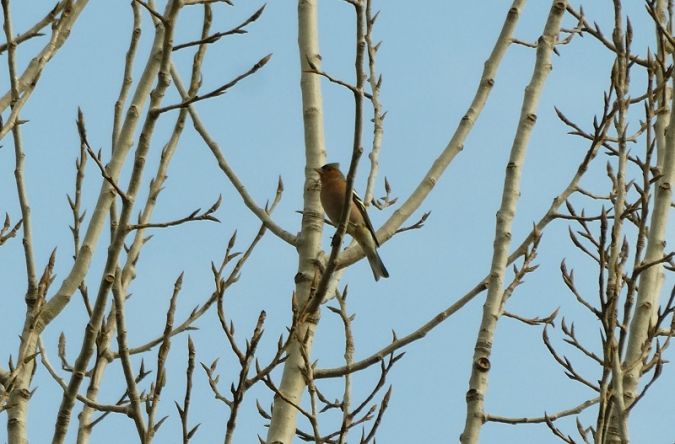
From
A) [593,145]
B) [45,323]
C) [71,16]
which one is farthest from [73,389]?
[593,145]

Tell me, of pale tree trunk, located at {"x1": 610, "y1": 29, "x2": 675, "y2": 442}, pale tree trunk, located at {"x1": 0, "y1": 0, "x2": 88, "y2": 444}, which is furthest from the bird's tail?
pale tree trunk, located at {"x1": 0, "y1": 0, "x2": 88, "y2": 444}

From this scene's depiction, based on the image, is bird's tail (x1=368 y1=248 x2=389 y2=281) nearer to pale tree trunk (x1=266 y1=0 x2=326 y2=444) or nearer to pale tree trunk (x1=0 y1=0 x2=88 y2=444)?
pale tree trunk (x1=266 y1=0 x2=326 y2=444)

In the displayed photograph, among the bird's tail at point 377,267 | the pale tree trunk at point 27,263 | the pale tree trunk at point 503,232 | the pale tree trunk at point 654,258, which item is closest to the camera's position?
the pale tree trunk at point 503,232

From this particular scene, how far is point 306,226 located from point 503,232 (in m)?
0.79

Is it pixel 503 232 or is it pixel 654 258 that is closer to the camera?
pixel 503 232

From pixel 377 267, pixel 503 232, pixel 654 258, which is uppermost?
pixel 377 267

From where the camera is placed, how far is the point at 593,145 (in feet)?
14.8

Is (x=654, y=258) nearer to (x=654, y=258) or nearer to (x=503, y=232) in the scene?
(x=654, y=258)

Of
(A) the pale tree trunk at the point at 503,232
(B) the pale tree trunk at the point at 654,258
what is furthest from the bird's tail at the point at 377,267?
(B) the pale tree trunk at the point at 654,258

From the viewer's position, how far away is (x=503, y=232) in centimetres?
415

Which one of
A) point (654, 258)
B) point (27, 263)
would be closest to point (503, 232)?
point (654, 258)

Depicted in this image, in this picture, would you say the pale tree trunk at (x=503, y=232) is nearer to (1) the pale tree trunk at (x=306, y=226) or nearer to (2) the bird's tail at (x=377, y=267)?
(1) the pale tree trunk at (x=306, y=226)

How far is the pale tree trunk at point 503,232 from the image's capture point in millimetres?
3729

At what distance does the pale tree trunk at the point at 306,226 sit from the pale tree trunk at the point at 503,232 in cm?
63
